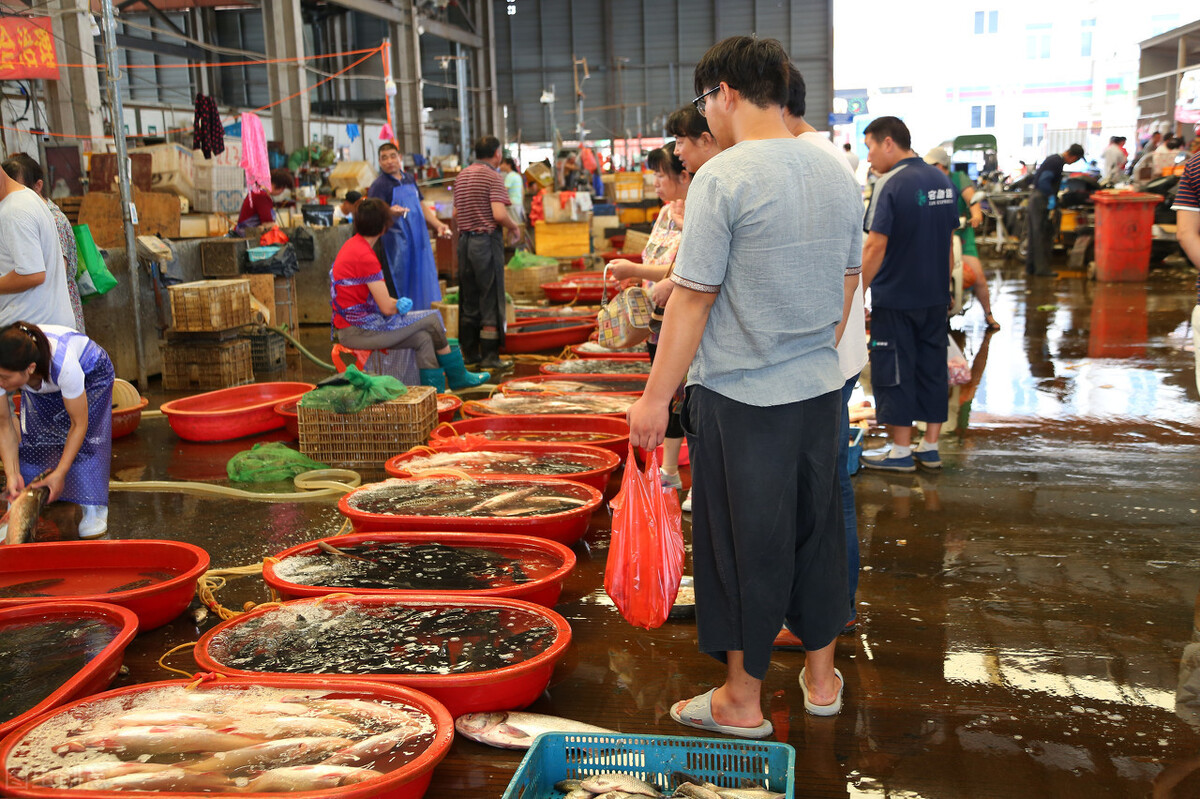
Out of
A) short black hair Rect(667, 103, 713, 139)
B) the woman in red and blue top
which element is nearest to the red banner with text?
the woman in red and blue top

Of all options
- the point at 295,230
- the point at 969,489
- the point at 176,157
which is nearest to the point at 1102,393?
the point at 969,489

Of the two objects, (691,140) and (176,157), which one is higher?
(176,157)

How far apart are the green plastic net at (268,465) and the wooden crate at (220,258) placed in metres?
4.01

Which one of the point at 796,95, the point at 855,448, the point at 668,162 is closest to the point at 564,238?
the point at 855,448

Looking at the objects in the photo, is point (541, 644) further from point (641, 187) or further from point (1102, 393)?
point (641, 187)

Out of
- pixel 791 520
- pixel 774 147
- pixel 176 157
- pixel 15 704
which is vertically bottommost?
pixel 15 704

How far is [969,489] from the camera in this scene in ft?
15.6

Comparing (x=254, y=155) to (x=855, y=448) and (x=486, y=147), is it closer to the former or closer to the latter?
(x=486, y=147)

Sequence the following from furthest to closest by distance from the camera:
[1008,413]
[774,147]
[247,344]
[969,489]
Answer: [247,344] < [1008,413] < [969,489] < [774,147]

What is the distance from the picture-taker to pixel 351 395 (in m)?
5.29

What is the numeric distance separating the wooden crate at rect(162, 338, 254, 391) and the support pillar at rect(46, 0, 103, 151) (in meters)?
6.23

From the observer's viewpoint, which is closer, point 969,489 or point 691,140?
point 691,140

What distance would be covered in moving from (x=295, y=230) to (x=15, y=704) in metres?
8.33

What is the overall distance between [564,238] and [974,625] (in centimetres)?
1291
